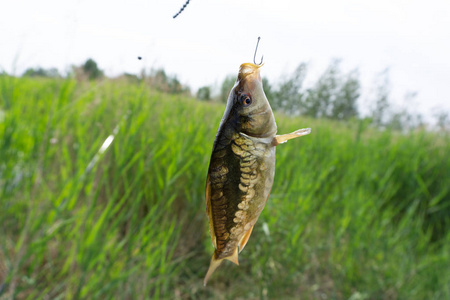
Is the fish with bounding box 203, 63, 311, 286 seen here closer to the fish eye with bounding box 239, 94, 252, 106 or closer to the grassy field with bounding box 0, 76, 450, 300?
the fish eye with bounding box 239, 94, 252, 106

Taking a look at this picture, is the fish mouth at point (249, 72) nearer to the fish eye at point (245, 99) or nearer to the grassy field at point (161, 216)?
the fish eye at point (245, 99)

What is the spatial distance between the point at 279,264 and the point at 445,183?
214 centimetres

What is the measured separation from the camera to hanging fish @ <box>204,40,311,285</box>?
0.82ft

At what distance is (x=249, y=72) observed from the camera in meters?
0.25

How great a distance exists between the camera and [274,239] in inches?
75.1

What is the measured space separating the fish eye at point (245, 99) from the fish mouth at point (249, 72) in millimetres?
14

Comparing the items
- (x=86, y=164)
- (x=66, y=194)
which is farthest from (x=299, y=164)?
(x=66, y=194)

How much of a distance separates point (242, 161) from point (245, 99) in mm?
51

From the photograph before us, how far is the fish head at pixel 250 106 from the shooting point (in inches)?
9.9

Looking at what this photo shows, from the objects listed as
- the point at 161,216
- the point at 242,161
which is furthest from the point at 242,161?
the point at 161,216

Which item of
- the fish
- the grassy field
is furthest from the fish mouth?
the grassy field

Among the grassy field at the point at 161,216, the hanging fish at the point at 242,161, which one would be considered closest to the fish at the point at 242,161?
the hanging fish at the point at 242,161

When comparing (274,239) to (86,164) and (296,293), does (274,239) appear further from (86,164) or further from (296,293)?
(86,164)

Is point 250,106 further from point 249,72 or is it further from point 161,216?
point 161,216
